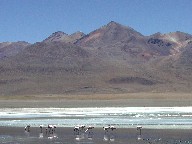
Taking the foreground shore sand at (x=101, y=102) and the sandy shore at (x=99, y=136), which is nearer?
the sandy shore at (x=99, y=136)

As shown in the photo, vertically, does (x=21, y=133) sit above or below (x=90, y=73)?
below

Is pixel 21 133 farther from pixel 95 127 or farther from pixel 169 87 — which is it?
pixel 169 87

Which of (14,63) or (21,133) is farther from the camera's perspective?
(14,63)

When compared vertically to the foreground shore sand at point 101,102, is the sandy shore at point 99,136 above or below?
below

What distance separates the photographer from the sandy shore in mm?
31922

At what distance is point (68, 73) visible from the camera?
598 ft

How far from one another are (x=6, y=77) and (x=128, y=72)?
1632 inches

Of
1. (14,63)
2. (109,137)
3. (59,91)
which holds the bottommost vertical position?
(109,137)

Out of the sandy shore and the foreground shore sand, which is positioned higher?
the foreground shore sand

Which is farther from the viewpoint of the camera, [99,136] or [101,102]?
[101,102]

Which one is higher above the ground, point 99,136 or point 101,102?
point 101,102

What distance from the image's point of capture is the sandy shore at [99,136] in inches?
1257

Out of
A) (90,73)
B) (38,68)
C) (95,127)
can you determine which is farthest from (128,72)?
(95,127)

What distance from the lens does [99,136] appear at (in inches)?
1379
